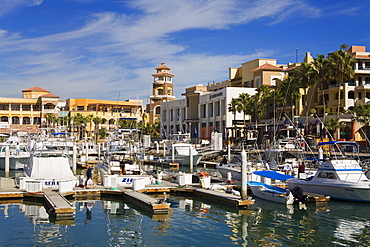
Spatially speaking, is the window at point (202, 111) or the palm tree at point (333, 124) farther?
the window at point (202, 111)

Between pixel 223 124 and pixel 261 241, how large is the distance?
66879 millimetres

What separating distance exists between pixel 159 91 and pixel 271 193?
114 meters

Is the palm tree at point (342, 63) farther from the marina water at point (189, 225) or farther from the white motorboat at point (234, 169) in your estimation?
the marina water at point (189, 225)

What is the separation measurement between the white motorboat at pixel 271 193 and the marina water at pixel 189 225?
1.68 ft

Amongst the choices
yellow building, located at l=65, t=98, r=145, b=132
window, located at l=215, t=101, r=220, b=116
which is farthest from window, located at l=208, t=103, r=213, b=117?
yellow building, located at l=65, t=98, r=145, b=132

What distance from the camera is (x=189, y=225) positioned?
2212 centimetres

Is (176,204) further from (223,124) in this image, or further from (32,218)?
(223,124)

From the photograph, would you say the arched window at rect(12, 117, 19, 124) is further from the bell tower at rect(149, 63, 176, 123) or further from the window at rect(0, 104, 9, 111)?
the bell tower at rect(149, 63, 176, 123)

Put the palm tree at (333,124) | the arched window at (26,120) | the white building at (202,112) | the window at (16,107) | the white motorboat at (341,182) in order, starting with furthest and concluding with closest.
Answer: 1. the window at (16,107)
2. the arched window at (26,120)
3. the white building at (202,112)
4. the palm tree at (333,124)
5. the white motorboat at (341,182)

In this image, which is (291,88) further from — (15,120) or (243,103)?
(15,120)

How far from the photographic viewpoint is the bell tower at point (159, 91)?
5472 inches

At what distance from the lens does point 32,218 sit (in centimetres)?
2342

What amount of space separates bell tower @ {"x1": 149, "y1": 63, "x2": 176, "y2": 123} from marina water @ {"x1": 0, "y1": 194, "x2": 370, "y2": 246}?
111154 mm

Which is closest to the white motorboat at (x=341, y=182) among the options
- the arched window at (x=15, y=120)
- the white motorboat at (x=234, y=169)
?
the white motorboat at (x=234, y=169)
